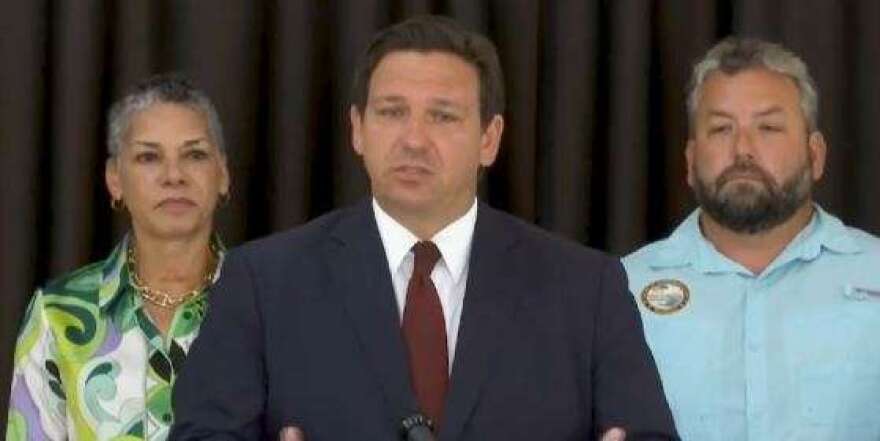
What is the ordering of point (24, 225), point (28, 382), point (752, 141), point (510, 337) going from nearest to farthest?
point (510, 337), point (28, 382), point (752, 141), point (24, 225)

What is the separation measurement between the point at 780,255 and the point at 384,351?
96 centimetres

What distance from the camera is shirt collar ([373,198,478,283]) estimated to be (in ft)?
7.18

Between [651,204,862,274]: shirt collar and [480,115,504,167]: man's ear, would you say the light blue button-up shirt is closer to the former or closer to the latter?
[651,204,862,274]: shirt collar

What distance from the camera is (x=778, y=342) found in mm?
2676

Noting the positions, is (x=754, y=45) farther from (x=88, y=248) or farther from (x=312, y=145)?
(x=88, y=248)

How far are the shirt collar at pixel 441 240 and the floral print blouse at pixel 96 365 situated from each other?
0.51 m

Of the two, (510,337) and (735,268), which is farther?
(735,268)

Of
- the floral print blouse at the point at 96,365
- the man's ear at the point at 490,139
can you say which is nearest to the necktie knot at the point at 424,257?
the man's ear at the point at 490,139

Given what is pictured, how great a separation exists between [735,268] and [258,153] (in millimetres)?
912

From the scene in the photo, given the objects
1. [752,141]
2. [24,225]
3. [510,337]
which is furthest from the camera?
[24,225]

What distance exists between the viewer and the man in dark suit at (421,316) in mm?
2039

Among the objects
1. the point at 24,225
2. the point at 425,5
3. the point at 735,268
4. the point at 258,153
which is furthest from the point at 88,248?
the point at 735,268

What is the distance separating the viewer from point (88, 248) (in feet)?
9.96

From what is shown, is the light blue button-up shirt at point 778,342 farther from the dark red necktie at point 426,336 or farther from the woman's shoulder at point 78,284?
the woman's shoulder at point 78,284
